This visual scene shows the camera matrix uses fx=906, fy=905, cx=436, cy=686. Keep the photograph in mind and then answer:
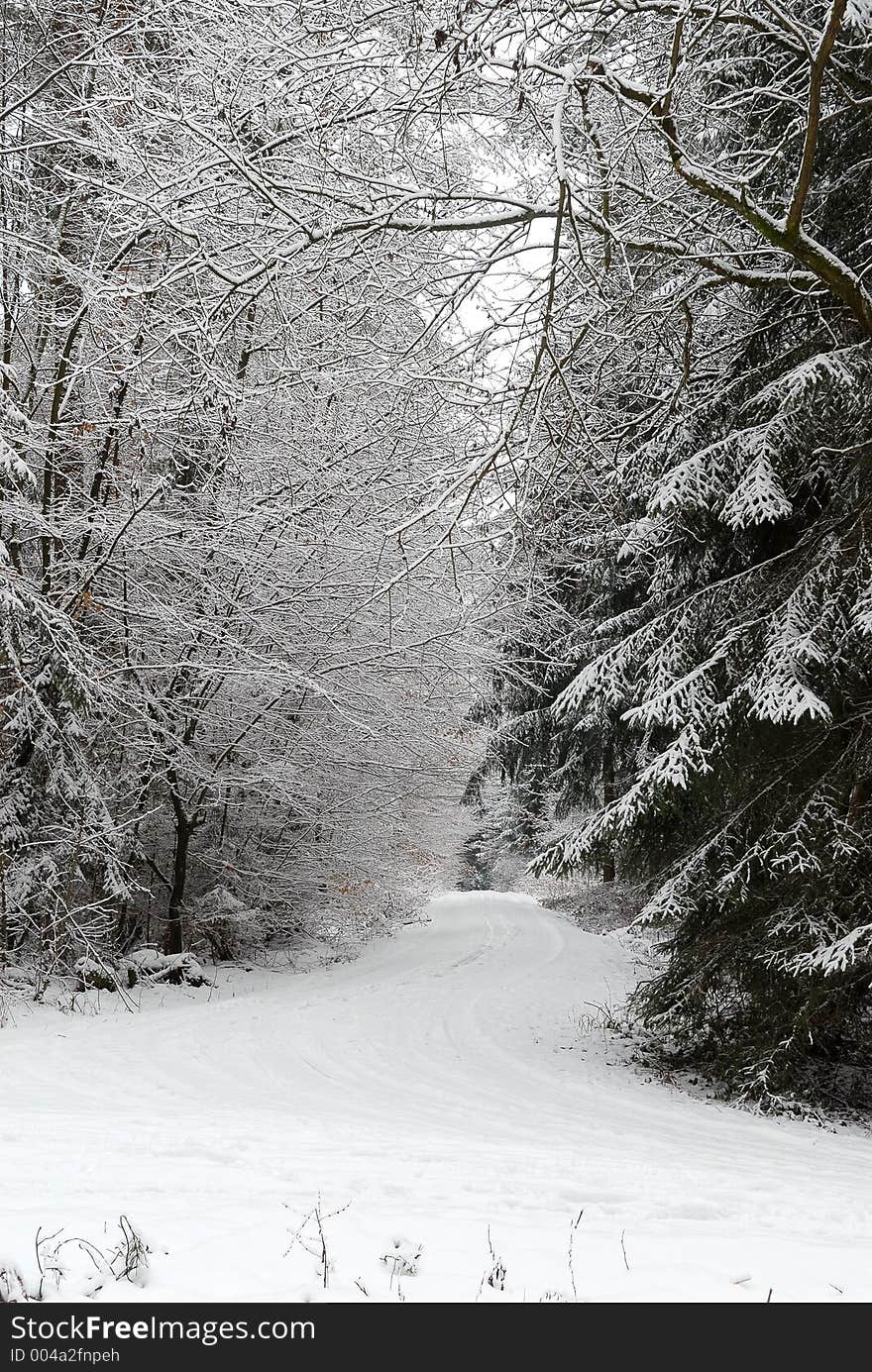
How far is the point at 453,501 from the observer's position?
5.36 meters

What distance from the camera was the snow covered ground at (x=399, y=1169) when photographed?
255 centimetres

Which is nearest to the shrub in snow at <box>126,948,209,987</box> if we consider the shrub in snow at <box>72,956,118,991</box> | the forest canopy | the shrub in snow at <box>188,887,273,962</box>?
the forest canopy

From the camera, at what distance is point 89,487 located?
31.9 ft

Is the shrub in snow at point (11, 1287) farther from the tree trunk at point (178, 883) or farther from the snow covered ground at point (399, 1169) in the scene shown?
the tree trunk at point (178, 883)

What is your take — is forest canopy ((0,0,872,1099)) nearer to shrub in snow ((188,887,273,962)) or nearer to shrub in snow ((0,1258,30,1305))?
shrub in snow ((188,887,273,962))

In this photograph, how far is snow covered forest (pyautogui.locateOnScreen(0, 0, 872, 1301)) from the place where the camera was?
459cm

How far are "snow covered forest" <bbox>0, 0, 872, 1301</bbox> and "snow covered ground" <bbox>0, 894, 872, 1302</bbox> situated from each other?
58mm

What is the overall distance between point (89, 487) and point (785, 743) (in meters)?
7.47

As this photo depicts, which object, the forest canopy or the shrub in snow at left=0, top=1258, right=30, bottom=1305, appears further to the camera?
the forest canopy

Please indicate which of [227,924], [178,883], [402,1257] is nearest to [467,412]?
[402,1257]

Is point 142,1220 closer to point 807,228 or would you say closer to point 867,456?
point 867,456

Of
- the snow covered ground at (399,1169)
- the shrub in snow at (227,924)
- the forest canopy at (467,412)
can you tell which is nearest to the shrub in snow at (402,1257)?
the snow covered ground at (399,1169)

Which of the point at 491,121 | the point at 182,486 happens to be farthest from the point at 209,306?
the point at 182,486

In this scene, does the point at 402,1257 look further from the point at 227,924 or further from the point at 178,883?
the point at 227,924
